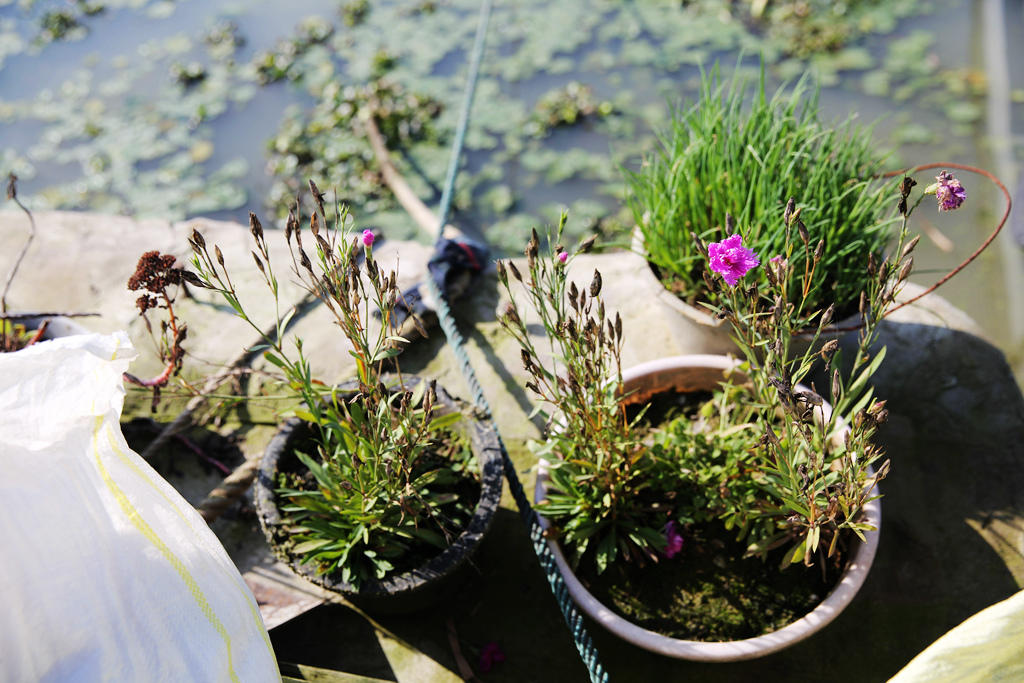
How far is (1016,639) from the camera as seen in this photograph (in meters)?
1.25

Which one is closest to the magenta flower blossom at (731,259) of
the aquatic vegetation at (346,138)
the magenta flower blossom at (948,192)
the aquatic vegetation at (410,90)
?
the magenta flower blossom at (948,192)

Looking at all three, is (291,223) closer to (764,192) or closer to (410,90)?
(764,192)

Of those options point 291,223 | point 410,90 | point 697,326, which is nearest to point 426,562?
point 291,223

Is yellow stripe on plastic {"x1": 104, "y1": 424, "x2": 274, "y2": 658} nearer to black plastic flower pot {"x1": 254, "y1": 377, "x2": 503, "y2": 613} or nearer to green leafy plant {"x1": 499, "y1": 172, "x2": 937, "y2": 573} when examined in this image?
black plastic flower pot {"x1": 254, "y1": 377, "x2": 503, "y2": 613}

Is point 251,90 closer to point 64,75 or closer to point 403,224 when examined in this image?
point 64,75

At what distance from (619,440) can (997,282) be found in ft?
6.73

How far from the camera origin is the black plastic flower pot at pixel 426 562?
1636 mm

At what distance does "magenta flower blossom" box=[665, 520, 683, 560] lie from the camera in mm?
1763

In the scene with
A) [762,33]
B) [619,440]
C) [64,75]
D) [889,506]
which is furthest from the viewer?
[64,75]

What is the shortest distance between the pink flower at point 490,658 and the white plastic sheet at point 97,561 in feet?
1.90

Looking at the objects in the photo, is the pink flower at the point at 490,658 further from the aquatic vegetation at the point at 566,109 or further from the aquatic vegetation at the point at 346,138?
the aquatic vegetation at the point at 566,109

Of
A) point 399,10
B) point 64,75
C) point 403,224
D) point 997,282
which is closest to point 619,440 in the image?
point 403,224

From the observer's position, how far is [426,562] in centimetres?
172

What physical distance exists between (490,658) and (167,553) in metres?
0.80
